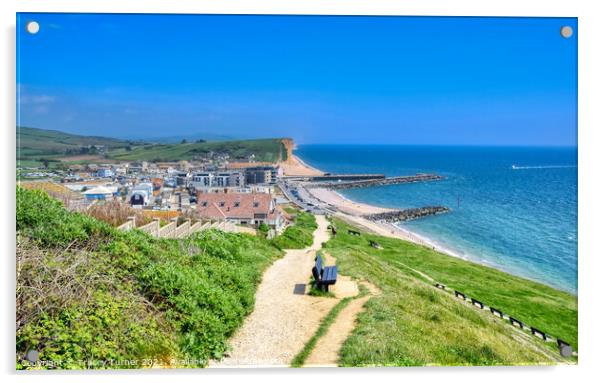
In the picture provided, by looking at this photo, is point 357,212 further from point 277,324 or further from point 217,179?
point 277,324

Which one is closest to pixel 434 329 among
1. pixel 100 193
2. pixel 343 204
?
pixel 100 193

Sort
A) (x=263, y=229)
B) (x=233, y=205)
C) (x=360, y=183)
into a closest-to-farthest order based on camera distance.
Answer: (x=263, y=229)
(x=233, y=205)
(x=360, y=183)

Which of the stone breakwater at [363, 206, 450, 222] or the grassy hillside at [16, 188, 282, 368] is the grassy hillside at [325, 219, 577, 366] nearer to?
the grassy hillside at [16, 188, 282, 368]

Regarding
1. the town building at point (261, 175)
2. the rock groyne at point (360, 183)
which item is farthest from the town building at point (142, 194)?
the rock groyne at point (360, 183)

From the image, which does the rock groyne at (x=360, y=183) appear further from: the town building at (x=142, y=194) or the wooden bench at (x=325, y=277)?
the wooden bench at (x=325, y=277)

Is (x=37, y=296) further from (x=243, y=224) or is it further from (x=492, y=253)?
(x=492, y=253)

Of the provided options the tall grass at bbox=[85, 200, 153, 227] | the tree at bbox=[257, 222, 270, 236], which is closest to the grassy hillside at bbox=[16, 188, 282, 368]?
the tall grass at bbox=[85, 200, 153, 227]

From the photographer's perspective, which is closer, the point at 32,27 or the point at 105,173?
the point at 32,27
